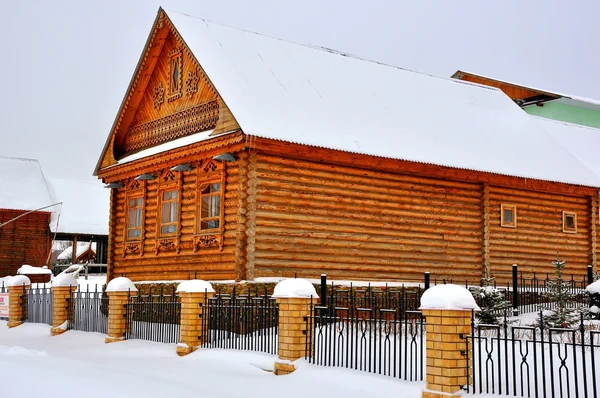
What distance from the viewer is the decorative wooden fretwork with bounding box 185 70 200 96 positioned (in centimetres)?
2248

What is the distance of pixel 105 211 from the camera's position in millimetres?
51938

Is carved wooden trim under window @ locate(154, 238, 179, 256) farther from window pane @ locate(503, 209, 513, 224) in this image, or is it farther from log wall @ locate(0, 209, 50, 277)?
log wall @ locate(0, 209, 50, 277)

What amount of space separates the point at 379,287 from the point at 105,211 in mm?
34745

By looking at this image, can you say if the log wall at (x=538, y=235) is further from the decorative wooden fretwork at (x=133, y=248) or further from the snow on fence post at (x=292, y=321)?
the snow on fence post at (x=292, y=321)

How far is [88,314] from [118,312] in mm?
2975

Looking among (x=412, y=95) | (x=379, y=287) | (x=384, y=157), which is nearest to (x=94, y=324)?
(x=379, y=287)

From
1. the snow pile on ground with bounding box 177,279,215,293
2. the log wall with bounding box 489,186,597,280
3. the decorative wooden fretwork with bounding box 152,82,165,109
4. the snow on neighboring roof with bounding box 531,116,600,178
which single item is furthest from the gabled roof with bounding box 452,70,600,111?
the snow pile on ground with bounding box 177,279,215,293

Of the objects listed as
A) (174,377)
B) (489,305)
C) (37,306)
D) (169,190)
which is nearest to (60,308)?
(37,306)

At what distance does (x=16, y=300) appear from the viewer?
935 inches

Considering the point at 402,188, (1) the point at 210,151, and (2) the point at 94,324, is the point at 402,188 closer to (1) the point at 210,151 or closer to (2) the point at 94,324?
(1) the point at 210,151

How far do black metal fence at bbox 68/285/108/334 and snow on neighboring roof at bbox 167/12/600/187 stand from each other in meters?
6.12

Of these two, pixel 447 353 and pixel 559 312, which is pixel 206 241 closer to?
pixel 559 312

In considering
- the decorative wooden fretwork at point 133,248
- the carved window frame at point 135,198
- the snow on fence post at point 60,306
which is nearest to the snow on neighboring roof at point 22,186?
the carved window frame at point 135,198

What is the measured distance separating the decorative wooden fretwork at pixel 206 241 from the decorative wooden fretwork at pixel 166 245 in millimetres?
1273
